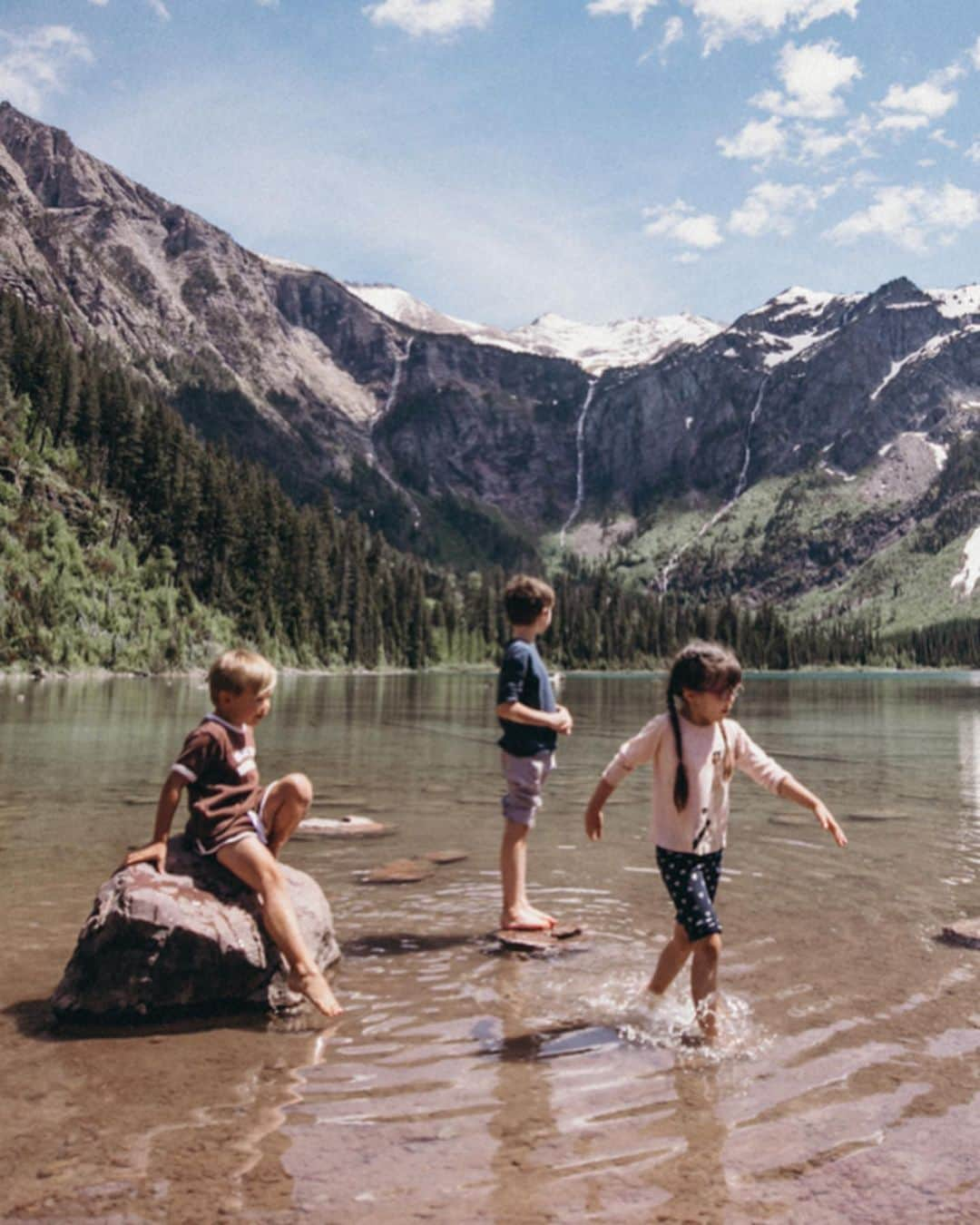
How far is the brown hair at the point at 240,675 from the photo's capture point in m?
7.83

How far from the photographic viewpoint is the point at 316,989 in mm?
7055

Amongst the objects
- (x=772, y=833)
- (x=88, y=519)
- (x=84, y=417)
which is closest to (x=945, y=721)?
(x=772, y=833)

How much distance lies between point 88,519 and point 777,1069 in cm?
12222

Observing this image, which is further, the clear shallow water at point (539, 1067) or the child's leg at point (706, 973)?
the child's leg at point (706, 973)

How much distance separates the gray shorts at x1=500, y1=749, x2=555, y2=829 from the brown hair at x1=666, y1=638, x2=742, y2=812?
9.11ft

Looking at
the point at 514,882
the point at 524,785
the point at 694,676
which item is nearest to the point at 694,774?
the point at 694,676

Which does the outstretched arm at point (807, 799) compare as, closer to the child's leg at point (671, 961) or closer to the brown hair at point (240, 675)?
the child's leg at point (671, 961)

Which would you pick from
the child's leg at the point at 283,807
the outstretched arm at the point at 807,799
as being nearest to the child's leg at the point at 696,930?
the outstretched arm at the point at 807,799

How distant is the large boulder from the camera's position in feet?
22.8

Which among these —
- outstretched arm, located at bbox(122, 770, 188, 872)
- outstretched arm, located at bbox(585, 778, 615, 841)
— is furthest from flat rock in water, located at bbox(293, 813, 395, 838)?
outstretched arm, located at bbox(585, 778, 615, 841)

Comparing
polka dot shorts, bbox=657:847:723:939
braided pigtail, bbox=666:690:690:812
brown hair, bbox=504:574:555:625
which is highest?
brown hair, bbox=504:574:555:625

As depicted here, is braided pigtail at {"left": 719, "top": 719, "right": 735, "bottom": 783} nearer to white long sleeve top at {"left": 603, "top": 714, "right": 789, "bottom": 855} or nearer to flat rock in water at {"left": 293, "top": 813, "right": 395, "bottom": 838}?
white long sleeve top at {"left": 603, "top": 714, "right": 789, "bottom": 855}

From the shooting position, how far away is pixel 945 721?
161 ft

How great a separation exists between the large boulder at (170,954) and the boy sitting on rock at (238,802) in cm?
15
